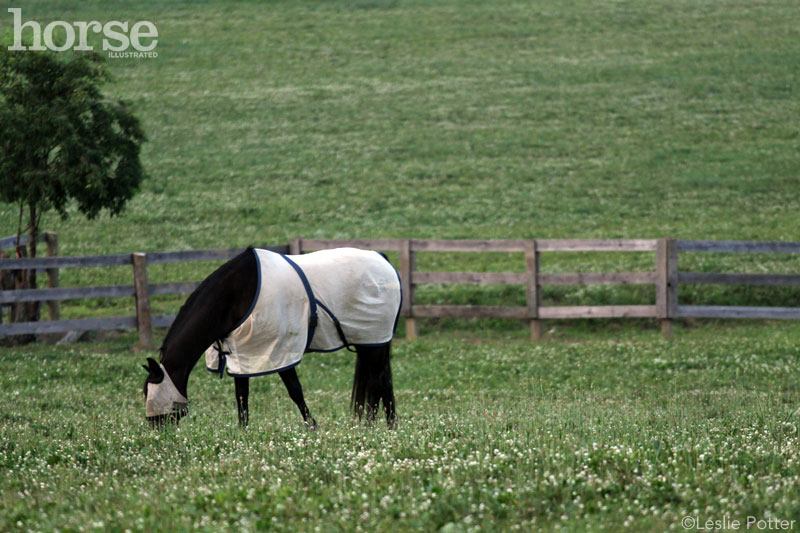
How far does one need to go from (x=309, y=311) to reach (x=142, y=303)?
678cm

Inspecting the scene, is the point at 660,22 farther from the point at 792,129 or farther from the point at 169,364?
the point at 169,364

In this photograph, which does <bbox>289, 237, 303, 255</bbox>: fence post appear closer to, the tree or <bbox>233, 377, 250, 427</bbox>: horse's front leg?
the tree

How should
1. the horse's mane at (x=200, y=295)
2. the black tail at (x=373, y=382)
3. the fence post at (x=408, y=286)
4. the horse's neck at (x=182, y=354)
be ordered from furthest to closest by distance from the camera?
the fence post at (x=408, y=286), the black tail at (x=373, y=382), the horse's mane at (x=200, y=295), the horse's neck at (x=182, y=354)

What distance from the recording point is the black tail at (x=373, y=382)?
8047 mm

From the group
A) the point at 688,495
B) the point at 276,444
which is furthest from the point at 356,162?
the point at 688,495

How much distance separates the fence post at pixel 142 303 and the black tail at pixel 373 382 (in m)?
6.46

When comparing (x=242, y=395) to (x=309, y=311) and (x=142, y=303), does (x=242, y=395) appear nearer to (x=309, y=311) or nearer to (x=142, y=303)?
(x=309, y=311)

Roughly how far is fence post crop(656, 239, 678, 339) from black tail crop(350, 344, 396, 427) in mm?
6973

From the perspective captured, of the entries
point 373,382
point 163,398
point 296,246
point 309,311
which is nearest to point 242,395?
point 163,398

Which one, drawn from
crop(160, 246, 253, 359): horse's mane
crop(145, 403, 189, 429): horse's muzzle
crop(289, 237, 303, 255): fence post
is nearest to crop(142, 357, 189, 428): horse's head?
crop(145, 403, 189, 429): horse's muzzle

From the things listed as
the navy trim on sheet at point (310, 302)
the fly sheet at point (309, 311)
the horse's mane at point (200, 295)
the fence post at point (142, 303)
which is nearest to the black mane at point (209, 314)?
the horse's mane at point (200, 295)

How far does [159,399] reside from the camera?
7016mm

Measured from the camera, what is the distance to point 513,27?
1682 inches

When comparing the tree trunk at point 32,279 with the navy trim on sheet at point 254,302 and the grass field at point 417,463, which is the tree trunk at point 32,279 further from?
the navy trim on sheet at point 254,302
